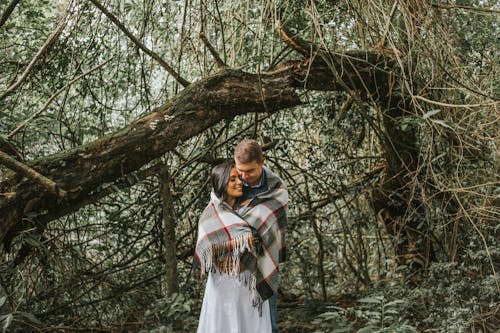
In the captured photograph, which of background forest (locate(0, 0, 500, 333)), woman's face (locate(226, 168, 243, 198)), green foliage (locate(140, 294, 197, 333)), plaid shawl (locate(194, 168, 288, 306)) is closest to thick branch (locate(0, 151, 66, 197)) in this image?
background forest (locate(0, 0, 500, 333))

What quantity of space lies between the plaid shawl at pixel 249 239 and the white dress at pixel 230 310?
0.19ft

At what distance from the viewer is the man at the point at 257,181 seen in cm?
347

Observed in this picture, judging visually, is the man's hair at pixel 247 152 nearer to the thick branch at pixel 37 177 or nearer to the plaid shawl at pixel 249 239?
the plaid shawl at pixel 249 239

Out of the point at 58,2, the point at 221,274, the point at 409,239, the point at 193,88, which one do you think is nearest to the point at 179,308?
the point at 221,274

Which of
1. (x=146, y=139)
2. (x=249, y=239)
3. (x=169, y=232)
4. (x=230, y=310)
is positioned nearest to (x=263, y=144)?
(x=169, y=232)

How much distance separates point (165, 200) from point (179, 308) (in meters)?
0.82

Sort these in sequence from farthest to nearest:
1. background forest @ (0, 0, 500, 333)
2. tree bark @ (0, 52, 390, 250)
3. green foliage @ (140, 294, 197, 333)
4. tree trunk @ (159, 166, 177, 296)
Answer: tree trunk @ (159, 166, 177, 296)
green foliage @ (140, 294, 197, 333)
background forest @ (0, 0, 500, 333)
tree bark @ (0, 52, 390, 250)

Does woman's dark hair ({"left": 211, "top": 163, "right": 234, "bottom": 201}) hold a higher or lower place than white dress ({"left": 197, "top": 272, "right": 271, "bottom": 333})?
higher

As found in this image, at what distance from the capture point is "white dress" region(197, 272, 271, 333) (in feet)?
11.5

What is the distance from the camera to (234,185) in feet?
11.6

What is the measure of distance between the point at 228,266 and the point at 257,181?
0.50m

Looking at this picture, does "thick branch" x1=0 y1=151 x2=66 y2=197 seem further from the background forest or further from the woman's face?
the woman's face

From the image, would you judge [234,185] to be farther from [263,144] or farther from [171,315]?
[263,144]

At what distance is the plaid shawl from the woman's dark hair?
4cm
